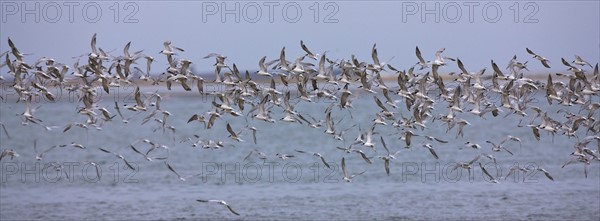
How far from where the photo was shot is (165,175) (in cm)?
3095

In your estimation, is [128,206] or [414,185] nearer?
[128,206]

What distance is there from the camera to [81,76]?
18969 millimetres

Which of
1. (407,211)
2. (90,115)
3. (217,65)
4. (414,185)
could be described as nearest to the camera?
(217,65)

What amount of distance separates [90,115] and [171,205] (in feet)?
20.9

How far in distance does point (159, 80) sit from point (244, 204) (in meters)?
7.64

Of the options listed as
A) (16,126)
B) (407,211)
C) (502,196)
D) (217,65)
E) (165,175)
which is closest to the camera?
(217,65)

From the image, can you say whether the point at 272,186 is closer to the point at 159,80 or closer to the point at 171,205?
the point at 171,205

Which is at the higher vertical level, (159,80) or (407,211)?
(159,80)

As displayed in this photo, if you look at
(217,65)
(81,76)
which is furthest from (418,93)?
(81,76)

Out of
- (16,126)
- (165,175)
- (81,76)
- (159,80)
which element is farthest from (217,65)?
(16,126)

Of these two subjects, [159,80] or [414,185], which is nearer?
[159,80]

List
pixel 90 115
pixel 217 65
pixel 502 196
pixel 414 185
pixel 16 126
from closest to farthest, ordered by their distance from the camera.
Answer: pixel 217 65 < pixel 90 115 < pixel 502 196 < pixel 414 185 < pixel 16 126

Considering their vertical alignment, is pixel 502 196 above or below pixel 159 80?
below

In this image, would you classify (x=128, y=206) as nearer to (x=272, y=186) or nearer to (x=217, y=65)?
(x=272, y=186)
